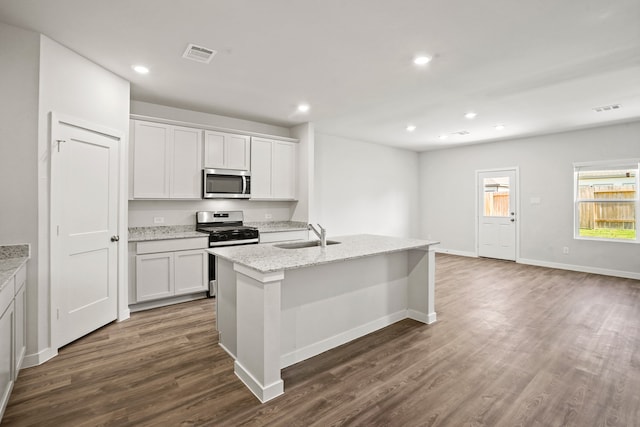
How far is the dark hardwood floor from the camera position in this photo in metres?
1.91

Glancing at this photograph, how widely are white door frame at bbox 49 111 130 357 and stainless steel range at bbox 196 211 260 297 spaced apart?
1.03 m

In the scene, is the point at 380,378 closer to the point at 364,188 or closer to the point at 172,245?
the point at 172,245

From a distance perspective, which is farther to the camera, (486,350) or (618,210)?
(618,210)

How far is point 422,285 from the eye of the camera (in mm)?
3416

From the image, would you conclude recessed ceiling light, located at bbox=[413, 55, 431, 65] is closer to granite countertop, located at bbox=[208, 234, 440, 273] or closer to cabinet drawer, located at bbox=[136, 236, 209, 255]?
granite countertop, located at bbox=[208, 234, 440, 273]

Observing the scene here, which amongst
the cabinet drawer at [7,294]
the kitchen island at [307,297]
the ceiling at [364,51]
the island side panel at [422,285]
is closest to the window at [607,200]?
the ceiling at [364,51]

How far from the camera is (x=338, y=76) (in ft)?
11.4

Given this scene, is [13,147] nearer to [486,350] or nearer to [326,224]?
[486,350]

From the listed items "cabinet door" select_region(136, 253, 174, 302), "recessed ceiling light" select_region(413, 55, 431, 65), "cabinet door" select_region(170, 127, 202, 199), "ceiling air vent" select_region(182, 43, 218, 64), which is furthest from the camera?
"cabinet door" select_region(170, 127, 202, 199)

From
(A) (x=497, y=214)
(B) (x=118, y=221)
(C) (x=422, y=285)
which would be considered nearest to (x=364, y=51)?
(C) (x=422, y=285)

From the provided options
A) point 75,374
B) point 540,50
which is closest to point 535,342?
point 540,50

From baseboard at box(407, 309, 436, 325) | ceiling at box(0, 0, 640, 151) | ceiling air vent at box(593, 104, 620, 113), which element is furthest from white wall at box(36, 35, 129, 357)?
ceiling air vent at box(593, 104, 620, 113)

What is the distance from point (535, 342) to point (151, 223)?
4755 millimetres

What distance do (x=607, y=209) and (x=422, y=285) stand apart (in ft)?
15.9
